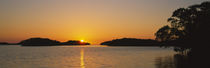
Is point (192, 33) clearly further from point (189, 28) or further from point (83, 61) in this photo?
point (83, 61)

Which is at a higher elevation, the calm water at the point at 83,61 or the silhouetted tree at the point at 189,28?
the silhouetted tree at the point at 189,28

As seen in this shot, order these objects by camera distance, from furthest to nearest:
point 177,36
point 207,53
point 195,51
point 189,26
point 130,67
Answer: point 177,36 → point 189,26 → point 195,51 → point 207,53 → point 130,67

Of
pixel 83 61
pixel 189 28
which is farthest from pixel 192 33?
pixel 83 61

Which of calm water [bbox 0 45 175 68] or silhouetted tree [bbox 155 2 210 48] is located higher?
silhouetted tree [bbox 155 2 210 48]

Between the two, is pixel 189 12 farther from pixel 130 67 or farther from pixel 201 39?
pixel 130 67

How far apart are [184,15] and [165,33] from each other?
9331 millimetres

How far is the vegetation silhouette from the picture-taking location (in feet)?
139

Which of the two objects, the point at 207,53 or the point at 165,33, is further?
the point at 165,33

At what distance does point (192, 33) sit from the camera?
157 ft

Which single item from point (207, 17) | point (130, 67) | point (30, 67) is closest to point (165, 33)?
point (207, 17)

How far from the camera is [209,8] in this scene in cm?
5016

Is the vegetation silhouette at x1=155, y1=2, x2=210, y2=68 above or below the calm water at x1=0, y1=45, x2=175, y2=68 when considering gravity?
above

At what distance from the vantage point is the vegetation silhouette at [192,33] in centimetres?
4222

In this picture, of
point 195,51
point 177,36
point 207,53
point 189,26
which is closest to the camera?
point 207,53
